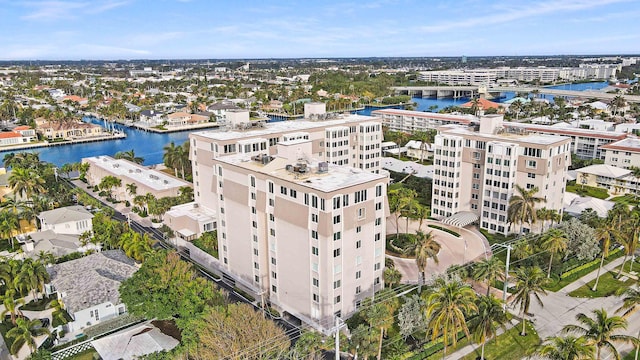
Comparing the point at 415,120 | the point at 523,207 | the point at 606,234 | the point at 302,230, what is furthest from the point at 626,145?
the point at 302,230

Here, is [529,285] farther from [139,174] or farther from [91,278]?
[139,174]

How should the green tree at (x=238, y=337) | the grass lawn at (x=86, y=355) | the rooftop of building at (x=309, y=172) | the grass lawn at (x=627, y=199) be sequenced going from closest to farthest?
the green tree at (x=238, y=337) → the grass lawn at (x=86, y=355) → the rooftop of building at (x=309, y=172) → the grass lawn at (x=627, y=199)

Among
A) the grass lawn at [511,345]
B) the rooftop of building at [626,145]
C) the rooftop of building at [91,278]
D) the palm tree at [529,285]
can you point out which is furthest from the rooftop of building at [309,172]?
the rooftop of building at [626,145]

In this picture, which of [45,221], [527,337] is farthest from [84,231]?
[527,337]

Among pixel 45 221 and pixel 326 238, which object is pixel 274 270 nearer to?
pixel 326 238

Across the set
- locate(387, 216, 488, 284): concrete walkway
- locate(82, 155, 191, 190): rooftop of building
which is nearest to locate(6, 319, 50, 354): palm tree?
locate(387, 216, 488, 284): concrete walkway

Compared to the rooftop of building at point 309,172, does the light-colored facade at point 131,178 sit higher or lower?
lower

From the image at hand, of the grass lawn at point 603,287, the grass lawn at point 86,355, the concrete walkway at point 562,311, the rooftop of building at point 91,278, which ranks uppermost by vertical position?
the rooftop of building at point 91,278

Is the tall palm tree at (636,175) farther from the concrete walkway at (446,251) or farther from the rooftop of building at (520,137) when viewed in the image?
the concrete walkway at (446,251)
